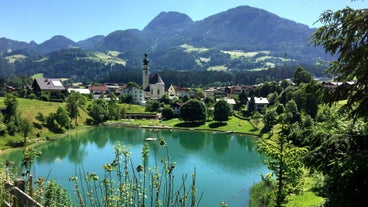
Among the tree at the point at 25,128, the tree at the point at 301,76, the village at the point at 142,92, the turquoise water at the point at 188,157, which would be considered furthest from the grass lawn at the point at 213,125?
the tree at the point at 25,128

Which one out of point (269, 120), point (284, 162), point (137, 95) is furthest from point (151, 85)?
point (284, 162)

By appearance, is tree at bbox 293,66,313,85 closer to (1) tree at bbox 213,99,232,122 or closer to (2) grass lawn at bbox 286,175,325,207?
(1) tree at bbox 213,99,232,122

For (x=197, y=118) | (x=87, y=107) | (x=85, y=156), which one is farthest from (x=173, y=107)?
(x=85, y=156)

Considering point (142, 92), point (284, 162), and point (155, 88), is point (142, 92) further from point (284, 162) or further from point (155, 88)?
point (284, 162)

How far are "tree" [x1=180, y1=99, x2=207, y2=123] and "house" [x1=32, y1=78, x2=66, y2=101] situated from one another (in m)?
25.2

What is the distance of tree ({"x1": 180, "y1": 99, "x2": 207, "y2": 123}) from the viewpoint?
2399 inches

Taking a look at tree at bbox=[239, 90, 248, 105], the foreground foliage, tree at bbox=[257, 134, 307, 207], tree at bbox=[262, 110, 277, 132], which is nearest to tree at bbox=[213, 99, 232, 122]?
tree at bbox=[262, 110, 277, 132]

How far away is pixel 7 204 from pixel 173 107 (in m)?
67.0

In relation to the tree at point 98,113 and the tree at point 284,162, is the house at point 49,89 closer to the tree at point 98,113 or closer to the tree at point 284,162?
the tree at point 98,113

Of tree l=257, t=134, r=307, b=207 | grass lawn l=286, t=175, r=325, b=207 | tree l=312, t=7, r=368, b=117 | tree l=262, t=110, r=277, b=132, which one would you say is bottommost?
grass lawn l=286, t=175, r=325, b=207

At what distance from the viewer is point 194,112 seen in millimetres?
60906

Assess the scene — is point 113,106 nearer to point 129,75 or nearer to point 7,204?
point 7,204

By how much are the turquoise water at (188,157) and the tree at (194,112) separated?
552 centimetres

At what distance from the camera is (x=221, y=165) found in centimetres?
3419
